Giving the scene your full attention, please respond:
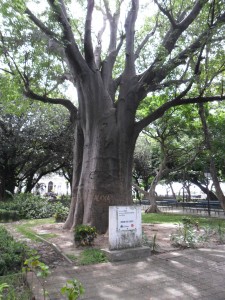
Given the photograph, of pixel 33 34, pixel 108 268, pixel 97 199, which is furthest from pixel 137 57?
pixel 108 268

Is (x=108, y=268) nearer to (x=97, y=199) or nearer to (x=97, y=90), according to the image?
(x=97, y=199)

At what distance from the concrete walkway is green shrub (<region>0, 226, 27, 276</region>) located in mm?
708

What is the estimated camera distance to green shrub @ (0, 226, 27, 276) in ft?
18.5

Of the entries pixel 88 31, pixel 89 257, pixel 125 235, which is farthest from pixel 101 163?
pixel 88 31

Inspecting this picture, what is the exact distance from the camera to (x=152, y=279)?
5625 mm

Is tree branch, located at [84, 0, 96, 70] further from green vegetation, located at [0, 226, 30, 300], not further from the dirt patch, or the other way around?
green vegetation, located at [0, 226, 30, 300]

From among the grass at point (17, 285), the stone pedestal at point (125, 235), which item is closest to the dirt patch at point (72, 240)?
the stone pedestal at point (125, 235)

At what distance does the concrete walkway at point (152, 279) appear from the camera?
4.89 m

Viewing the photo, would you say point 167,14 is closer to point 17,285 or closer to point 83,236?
point 83,236

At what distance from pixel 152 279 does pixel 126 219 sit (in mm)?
1885

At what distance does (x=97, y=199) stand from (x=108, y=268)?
3.66 meters

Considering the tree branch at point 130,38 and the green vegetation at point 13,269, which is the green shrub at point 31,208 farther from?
the green vegetation at point 13,269

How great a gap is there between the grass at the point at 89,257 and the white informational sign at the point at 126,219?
2.47ft

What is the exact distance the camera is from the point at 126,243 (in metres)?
7.25
